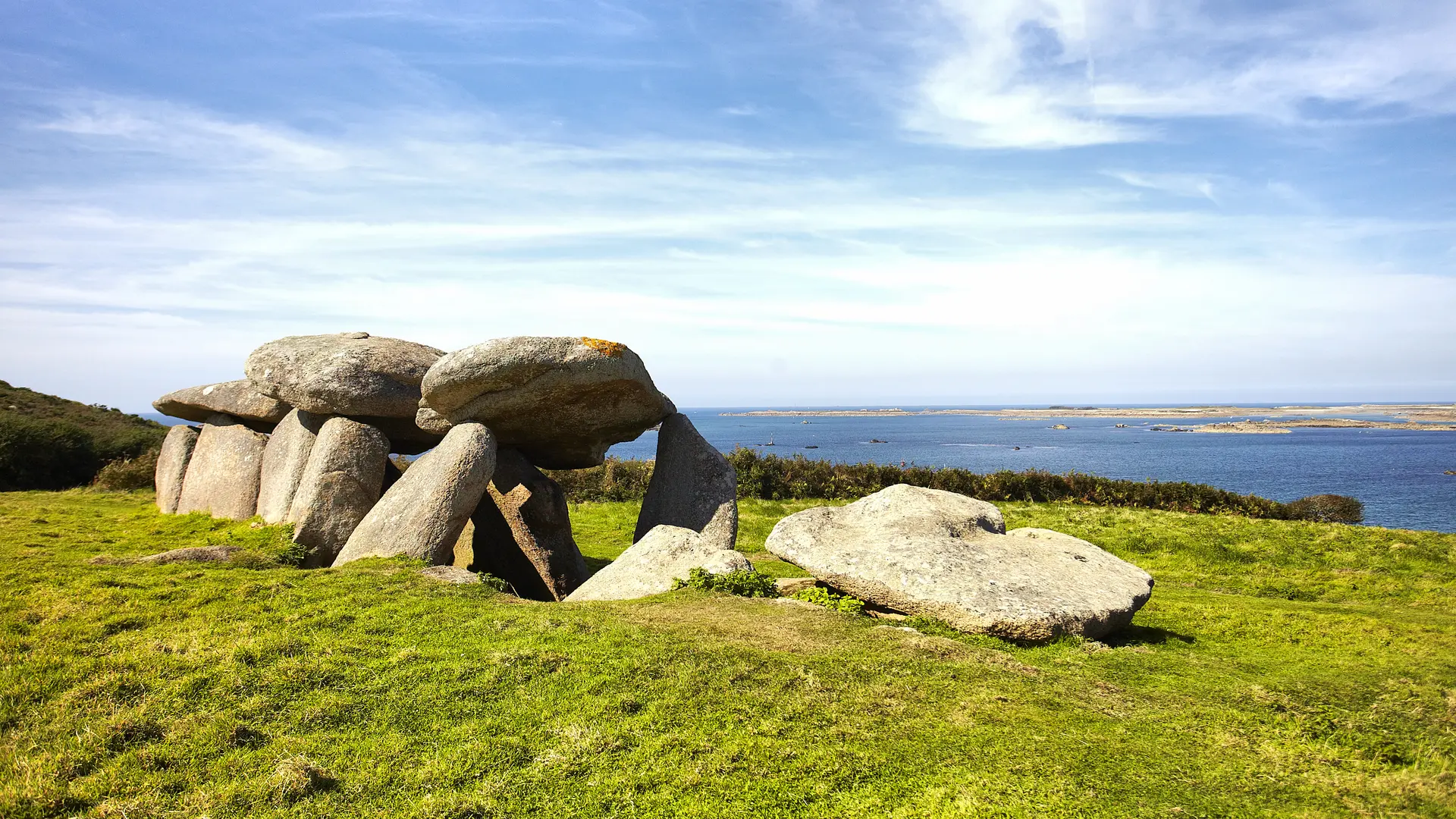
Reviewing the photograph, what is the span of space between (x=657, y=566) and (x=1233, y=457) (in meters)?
87.5

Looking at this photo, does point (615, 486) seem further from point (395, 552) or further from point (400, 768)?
point (400, 768)

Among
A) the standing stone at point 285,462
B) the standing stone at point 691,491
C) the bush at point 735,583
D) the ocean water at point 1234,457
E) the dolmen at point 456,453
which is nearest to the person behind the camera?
the bush at point 735,583

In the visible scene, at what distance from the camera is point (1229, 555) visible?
1602cm

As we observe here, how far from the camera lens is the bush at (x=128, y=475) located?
2206 cm

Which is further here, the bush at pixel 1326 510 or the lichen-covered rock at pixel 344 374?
the bush at pixel 1326 510

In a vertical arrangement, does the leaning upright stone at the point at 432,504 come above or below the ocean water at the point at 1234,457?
above

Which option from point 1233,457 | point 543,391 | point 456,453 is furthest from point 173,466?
point 1233,457

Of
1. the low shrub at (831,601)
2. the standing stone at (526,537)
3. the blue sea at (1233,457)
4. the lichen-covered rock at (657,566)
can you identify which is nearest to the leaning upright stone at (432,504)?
the standing stone at (526,537)

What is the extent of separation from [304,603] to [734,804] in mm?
6098

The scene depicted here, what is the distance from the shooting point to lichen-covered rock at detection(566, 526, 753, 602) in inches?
419

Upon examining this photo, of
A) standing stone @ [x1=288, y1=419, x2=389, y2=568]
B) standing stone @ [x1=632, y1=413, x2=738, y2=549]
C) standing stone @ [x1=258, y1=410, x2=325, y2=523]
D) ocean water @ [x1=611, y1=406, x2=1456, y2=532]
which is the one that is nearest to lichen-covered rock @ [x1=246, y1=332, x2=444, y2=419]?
standing stone @ [x1=288, y1=419, x2=389, y2=568]

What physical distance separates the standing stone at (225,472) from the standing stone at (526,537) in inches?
215

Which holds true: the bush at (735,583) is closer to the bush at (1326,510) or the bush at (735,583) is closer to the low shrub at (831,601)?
the low shrub at (831,601)

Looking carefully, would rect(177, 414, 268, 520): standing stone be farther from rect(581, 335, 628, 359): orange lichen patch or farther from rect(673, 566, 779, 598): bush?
rect(673, 566, 779, 598): bush
